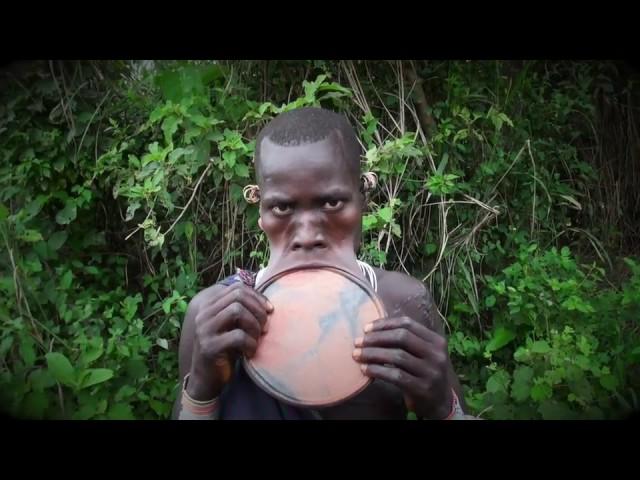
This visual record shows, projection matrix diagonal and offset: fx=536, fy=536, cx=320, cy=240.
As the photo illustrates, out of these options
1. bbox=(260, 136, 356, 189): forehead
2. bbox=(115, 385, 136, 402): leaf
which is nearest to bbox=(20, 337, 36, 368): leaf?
bbox=(115, 385, 136, 402): leaf

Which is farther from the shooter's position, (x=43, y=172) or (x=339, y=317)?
(x=43, y=172)

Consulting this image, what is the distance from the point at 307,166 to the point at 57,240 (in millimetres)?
1826

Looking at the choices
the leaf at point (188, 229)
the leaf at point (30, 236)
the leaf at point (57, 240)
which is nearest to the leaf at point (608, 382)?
the leaf at point (188, 229)

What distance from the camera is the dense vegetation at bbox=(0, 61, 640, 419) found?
2.44m

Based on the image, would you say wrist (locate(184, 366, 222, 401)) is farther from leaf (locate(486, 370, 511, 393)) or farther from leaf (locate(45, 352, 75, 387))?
leaf (locate(486, 370, 511, 393))

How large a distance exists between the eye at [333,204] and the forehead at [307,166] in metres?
0.05

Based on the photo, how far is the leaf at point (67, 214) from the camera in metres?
2.81

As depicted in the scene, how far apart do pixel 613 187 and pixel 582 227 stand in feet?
1.18

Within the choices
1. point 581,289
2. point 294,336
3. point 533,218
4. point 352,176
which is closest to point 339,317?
point 294,336

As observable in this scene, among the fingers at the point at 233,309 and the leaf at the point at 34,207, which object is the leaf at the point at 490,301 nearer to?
the fingers at the point at 233,309

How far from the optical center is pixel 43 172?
9.17ft

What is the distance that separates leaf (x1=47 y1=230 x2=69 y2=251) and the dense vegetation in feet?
0.04

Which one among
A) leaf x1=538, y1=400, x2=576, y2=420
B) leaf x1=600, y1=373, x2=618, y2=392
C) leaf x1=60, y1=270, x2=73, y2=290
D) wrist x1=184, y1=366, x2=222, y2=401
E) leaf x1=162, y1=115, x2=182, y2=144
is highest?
leaf x1=162, y1=115, x2=182, y2=144

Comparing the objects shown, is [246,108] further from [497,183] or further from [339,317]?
[339,317]
